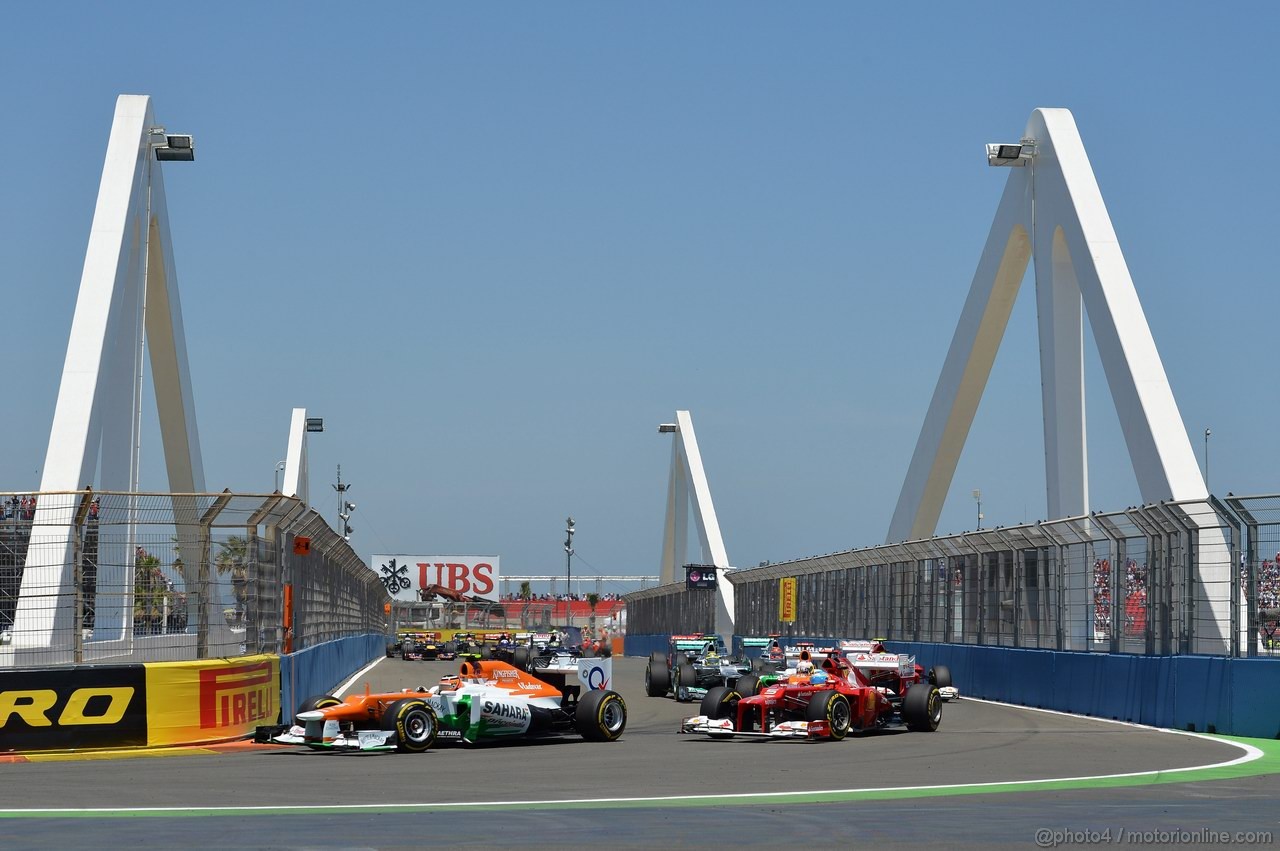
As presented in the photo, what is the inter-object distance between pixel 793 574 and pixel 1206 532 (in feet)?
89.3

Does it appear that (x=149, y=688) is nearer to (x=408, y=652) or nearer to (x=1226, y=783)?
(x=1226, y=783)

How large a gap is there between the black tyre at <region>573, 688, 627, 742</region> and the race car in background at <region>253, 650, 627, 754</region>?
10 mm

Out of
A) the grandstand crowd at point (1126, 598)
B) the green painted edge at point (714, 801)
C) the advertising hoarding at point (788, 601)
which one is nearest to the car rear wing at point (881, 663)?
the grandstand crowd at point (1126, 598)

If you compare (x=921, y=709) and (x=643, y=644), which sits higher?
(x=921, y=709)

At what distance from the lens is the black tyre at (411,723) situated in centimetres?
1599

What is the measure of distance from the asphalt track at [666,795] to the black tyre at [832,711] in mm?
290

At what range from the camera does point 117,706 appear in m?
16.0

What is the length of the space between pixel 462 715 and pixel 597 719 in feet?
5.07

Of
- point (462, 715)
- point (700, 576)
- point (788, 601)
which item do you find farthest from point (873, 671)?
point (700, 576)

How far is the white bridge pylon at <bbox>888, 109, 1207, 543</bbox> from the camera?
2884cm

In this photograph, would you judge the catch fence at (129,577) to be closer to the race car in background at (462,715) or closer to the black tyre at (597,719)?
the race car in background at (462,715)

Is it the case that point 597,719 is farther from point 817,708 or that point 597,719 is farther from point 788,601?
point 788,601

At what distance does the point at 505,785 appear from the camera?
1285 centimetres

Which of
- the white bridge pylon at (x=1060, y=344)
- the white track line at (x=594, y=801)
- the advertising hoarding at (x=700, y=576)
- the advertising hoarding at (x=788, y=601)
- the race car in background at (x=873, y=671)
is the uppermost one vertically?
the white bridge pylon at (x=1060, y=344)
